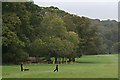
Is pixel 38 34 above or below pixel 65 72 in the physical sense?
above

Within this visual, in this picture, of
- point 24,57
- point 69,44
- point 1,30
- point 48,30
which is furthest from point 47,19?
point 1,30

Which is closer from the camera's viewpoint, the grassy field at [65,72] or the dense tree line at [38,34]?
the grassy field at [65,72]

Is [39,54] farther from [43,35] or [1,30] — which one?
[1,30]

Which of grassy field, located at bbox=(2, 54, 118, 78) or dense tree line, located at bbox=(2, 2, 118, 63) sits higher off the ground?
dense tree line, located at bbox=(2, 2, 118, 63)

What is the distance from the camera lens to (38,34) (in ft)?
239

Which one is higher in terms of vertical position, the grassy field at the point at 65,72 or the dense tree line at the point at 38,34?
the dense tree line at the point at 38,34

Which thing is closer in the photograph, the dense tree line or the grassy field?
the grassy field

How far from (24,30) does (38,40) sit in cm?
352

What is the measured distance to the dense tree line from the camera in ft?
201

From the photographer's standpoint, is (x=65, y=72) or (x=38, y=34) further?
(x=38, y=34)

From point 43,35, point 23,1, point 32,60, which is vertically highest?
point 23,1

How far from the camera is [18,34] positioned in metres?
65.5

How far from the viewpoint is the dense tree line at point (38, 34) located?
201 feet

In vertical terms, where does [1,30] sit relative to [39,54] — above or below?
above
